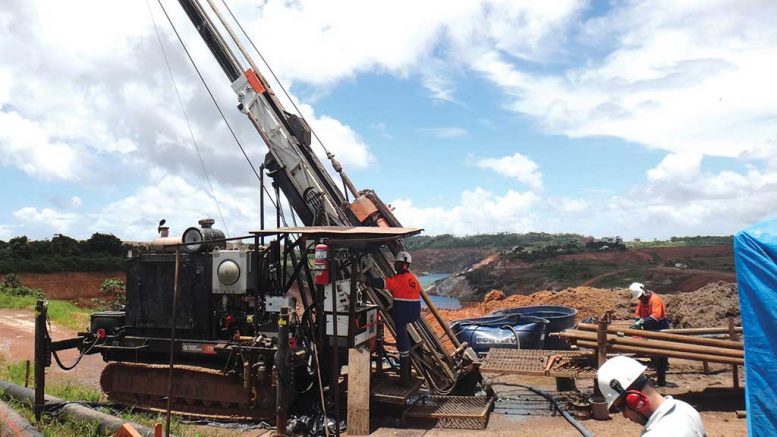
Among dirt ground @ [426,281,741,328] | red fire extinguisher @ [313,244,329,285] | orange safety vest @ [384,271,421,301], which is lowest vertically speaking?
dirt ground @ [426,281,741,328]

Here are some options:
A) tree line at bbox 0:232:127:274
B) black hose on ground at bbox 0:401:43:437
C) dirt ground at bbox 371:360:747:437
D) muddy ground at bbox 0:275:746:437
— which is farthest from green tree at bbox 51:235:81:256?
dirt ground at bbox 371:360:747:437

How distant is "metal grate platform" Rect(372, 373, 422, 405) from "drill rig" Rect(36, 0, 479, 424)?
1.40 ft

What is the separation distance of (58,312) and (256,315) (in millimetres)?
17536

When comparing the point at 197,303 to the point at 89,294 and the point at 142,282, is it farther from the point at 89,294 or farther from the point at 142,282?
the point at 89,294

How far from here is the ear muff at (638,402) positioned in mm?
3127

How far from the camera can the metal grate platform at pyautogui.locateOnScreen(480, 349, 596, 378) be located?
920 cm

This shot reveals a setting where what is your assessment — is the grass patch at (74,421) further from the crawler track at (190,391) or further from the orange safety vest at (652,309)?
the orange safety vest at (652,309)

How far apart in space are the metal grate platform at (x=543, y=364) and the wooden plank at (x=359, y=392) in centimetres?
273

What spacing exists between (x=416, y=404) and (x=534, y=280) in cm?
3633

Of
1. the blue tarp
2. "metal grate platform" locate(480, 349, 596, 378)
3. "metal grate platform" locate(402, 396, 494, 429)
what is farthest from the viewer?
"metal grate platform" locate(480, 349, 596, 378)

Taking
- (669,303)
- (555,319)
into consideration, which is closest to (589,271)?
(669,303)

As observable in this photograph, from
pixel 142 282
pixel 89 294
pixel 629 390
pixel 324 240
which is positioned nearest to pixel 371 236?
pixel 324 240

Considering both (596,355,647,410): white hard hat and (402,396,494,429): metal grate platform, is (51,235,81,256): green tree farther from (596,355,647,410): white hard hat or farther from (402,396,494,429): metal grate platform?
(596,355,647,410): white hard hat

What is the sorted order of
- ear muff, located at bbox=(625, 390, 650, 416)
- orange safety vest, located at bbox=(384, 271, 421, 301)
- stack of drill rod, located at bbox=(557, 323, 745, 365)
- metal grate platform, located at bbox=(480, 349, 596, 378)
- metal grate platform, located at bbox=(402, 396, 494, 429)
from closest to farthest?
ear muff, located at bbox=(625, 390, 650, 416)
metal grate platform, located at bbox=(402, 396, 494, 429)
stack of drill rod, located at bbox=(557, 323, 745, 365)
orange safety vest, located at bbox=(384, 271, 421, 301)
metal grate platform, located at bbox=(480, 349, 596, 378)
